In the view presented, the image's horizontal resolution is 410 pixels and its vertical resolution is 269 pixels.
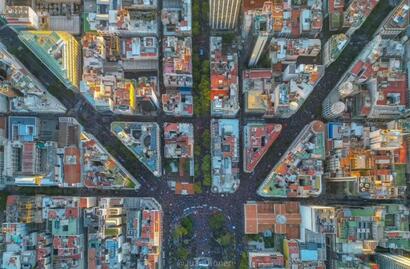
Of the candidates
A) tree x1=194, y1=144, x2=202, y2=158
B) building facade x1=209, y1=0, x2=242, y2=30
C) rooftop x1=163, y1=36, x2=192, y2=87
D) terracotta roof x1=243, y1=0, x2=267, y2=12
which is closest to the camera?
building facade x1=209, y1=0, x2=242, y2=30

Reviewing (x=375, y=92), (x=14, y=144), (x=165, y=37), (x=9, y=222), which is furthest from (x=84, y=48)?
(x=375, y=92)

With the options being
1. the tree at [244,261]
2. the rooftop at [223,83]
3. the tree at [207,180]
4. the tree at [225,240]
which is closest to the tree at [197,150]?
the tree at [207,180]

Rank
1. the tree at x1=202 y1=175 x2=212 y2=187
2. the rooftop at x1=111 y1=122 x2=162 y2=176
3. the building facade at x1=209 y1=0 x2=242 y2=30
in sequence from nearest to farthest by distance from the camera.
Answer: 1. the building facade at x1=209 y1=0 x2=242 y2=30
2. the rooftop at x1=111 y1=122 x2=162 y2=176
3. the tree at x1=202 y1=175 x2=212 y2=187

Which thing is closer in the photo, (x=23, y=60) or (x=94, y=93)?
(x=94, y=93)

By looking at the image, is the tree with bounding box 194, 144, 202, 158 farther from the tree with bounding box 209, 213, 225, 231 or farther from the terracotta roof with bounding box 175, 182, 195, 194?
the tree with bounding box 209, 213, 225, 231

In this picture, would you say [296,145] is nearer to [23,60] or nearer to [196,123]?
[196,123]

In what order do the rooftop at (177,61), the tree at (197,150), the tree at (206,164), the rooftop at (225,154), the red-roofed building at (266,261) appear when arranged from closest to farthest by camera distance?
1. the red-roofed building at (266,261)
2. the rooftop at (177,61)
3. the rooftop at (225,154)
4. the tree at (206,164)
5. the tree at (197,150)

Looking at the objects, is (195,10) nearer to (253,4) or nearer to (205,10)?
(205,10)

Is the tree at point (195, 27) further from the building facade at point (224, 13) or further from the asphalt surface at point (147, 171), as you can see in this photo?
the asphalt surface at point (147, 171)

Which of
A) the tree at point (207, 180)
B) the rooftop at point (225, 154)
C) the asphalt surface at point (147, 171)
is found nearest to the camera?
the rooftop at point (225, 154)

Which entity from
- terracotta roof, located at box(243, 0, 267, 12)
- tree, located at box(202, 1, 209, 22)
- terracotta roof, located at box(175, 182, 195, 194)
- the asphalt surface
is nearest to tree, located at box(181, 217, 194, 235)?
the asphalt surface

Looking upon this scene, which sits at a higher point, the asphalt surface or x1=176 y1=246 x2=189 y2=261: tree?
the asphalt surface
